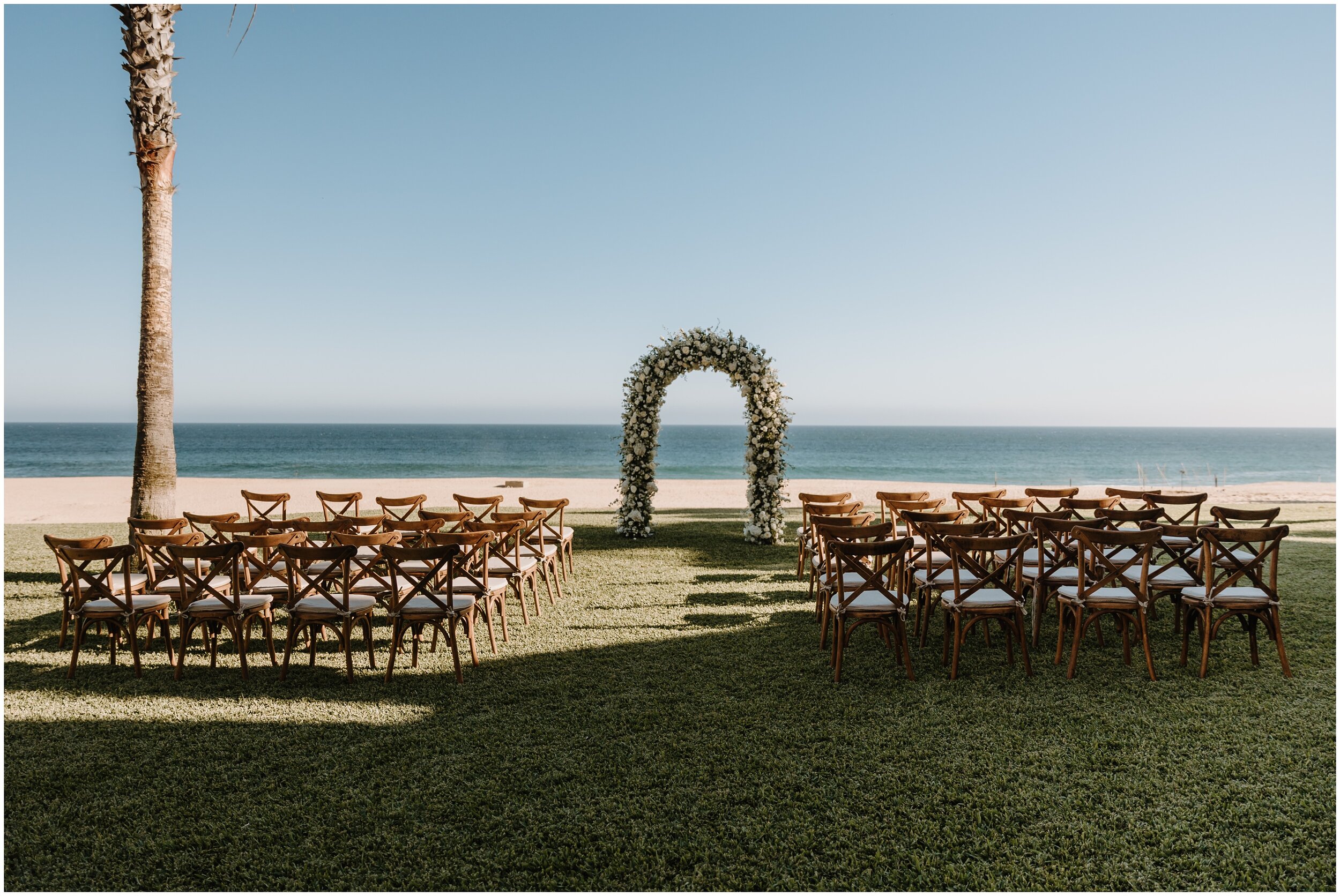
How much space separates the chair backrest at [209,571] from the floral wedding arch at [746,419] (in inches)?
279

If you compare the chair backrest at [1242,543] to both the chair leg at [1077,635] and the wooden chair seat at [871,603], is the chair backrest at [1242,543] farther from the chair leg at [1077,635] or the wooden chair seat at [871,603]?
the wooden chair seat at [871,603]

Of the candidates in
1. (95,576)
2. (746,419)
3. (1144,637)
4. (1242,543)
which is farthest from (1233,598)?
(95,576)

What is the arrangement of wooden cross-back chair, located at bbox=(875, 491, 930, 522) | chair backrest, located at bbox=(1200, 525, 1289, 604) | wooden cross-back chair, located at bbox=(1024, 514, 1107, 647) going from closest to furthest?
chair backrest, located at bbox=(1200, 525, 1289, 604), wooden cross-back chair, located at bbox=(1024, 514, 1107, 647), wooden cross-back chair, located at bbox=(875, 491, 930, 522)

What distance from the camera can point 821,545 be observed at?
734 centimetres

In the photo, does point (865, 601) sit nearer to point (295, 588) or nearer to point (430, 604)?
point (430, 604)

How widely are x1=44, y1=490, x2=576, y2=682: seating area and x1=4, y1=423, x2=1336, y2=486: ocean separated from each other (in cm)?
2164

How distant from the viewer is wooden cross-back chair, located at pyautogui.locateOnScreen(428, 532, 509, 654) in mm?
5695

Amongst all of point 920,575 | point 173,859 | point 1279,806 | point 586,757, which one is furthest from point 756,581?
point 173,859

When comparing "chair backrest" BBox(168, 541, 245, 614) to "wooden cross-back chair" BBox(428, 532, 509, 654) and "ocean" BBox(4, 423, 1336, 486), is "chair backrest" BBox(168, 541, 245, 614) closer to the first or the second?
"wooden cross-back chair" BBox(428, 532, 509, 654)

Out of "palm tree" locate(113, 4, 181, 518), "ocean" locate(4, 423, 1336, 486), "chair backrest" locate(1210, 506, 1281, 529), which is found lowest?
"ocean" locate(4, 423, 1336, 486)

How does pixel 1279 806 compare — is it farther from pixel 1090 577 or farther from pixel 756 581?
pixel 756 581

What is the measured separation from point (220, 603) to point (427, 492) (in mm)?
19169

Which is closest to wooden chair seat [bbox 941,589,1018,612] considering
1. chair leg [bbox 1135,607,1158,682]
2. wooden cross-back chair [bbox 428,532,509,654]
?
chair leg [bbox 1135,607,1158,682]

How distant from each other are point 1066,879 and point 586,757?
236 centimetres
